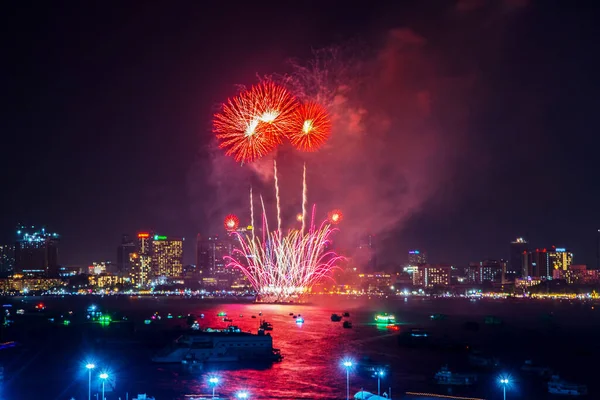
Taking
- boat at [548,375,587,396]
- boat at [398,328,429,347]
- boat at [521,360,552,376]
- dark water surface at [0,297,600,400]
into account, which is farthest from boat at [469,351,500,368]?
boat at [398,328,429,347]

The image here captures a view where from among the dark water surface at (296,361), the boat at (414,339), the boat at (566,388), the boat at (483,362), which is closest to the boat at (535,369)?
the dark water surface at (296,361)

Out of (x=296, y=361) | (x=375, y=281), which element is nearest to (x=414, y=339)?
(x=296, y=361)

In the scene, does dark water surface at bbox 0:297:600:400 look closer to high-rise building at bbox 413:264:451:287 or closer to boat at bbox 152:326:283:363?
boat at bbox 152:326:283:363

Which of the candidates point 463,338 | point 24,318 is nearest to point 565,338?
point 463,338

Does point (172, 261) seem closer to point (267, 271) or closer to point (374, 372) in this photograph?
point (267, 271)

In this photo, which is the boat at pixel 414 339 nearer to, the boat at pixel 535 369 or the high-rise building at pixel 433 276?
the boat at pixel 535 369

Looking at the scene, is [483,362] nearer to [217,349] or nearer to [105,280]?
[217,349]
